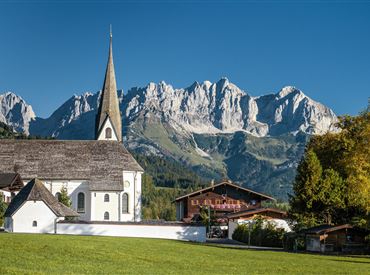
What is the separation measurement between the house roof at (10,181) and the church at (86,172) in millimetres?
2093

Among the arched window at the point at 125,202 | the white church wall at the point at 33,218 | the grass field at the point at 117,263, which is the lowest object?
the grass field at the point at 117,263

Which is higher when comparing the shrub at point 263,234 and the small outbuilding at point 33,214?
the small outbuilding at point 33,214

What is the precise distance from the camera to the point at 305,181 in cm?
5725

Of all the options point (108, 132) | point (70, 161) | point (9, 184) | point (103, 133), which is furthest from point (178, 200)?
point (9, 184)

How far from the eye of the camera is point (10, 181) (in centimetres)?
7106

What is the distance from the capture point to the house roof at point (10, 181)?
231ft

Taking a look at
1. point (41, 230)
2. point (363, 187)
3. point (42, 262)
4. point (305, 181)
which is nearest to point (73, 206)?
point (41, 230)

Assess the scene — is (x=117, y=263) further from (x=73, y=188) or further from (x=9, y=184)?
(x=73, y=188)

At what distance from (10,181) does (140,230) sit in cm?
2036

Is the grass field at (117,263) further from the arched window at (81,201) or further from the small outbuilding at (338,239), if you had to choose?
the arched window at (81,201)

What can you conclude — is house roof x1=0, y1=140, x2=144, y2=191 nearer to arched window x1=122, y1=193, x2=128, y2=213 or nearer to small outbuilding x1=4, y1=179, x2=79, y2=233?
arched window x1=122, y1=193, x2=128, y2=213

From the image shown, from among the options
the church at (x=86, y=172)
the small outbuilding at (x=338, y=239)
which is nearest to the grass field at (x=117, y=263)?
the small outbuilding at (x=338, y=239)

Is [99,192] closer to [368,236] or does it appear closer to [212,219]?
[212,219]

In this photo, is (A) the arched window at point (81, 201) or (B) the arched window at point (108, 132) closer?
(A) the arched window at point (81, 201)
